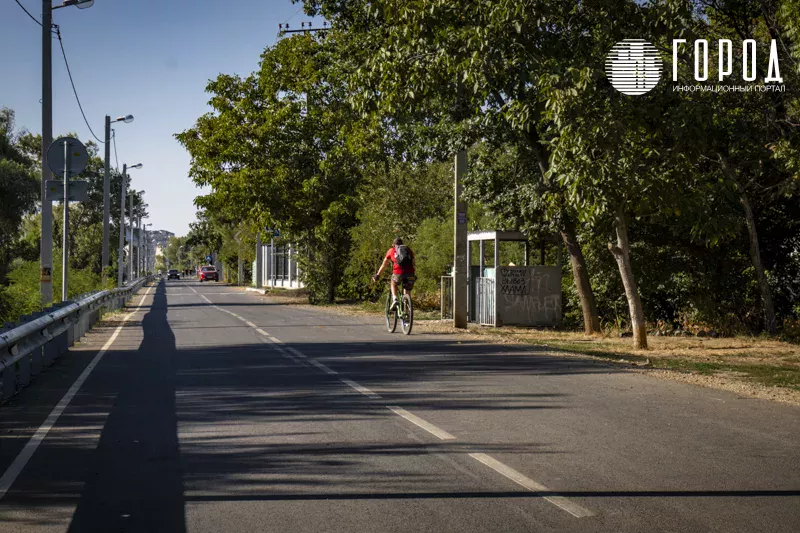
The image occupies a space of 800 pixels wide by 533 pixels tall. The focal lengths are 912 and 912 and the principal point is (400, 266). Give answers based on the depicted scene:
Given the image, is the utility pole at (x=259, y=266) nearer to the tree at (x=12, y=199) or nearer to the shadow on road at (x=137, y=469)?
the tree at (x=12, y=199)

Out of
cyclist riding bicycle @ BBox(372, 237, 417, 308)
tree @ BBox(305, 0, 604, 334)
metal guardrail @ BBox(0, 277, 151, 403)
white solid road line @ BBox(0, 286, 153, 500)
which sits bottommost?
white solid road line @ BBox(0, 286, 153, 500)

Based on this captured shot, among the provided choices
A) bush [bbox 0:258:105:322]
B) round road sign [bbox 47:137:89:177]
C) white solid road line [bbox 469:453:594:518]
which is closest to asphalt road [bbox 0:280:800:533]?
white solid road line [bbox 469:453:594:518]

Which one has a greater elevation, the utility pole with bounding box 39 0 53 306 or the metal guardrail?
the utility pole with bounding box 39 0 53 306

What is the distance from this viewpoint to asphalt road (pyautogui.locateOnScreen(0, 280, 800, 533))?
534 centimetres

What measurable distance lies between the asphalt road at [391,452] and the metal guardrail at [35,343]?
25 centimetres

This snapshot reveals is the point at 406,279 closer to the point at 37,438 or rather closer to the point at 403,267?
the point at 403,267

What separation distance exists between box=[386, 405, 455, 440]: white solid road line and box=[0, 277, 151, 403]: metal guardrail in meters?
4.29

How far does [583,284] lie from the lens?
66.2ft

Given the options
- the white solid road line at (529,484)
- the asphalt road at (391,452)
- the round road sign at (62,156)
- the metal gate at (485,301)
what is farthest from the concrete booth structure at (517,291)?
the white solid road line at (529,484)

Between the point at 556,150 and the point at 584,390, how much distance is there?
4.70 m

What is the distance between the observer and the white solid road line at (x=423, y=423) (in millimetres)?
7691

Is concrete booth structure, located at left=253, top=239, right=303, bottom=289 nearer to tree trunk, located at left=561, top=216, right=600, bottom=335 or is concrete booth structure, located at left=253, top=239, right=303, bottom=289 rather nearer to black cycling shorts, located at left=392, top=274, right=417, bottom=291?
tree trunk, located at left=561, top=216, right=600, bottom=335

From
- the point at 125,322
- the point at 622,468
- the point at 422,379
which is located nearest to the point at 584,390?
the point at 422,379

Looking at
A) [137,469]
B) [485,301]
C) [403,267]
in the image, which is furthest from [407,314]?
[137,469]
